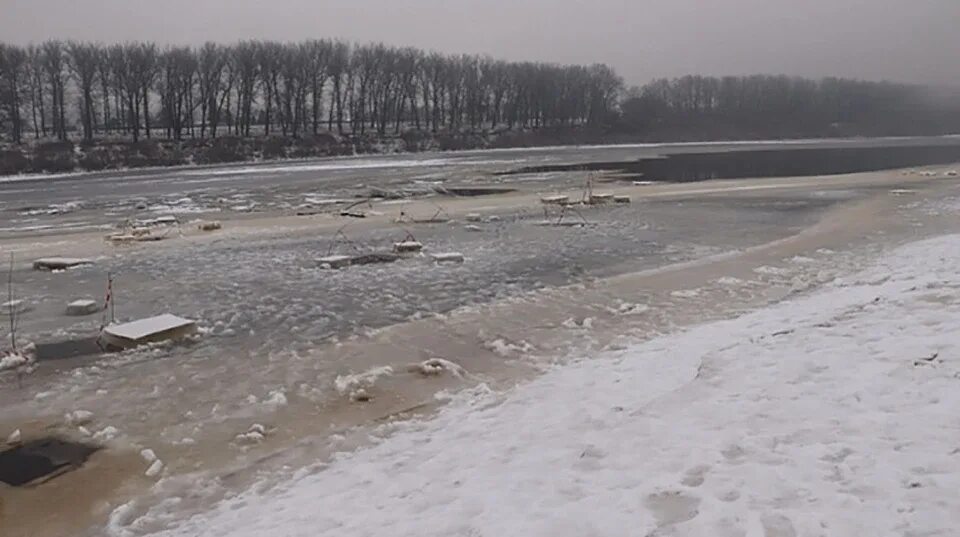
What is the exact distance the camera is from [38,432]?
8.34m

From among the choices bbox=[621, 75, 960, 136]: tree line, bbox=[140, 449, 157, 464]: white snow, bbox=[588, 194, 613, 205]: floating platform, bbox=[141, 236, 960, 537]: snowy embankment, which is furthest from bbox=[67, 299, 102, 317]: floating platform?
bbox=[621, 75, 960, 136]: tree line

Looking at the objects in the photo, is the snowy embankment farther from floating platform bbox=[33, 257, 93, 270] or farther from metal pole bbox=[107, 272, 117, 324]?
floating platform bbox=[33, 257, 93, 270]

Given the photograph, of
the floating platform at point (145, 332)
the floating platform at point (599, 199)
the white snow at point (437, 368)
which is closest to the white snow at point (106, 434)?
the floating platform at point (145, 332)

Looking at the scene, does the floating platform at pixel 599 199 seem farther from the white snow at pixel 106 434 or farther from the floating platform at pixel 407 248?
the white snow at pixel 106 434

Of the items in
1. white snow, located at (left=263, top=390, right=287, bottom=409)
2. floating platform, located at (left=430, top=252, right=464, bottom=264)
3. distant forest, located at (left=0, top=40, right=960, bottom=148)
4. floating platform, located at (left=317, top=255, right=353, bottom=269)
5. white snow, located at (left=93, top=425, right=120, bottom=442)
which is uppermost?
distant forest, located at (left=0, top=40, right=960, bottom=148)

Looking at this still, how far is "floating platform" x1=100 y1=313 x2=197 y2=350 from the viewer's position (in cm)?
1152

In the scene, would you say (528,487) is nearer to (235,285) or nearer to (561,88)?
(235,285)

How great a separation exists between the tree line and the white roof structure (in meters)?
107

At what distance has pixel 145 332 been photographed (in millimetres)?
11680

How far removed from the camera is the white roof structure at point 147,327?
1159cm

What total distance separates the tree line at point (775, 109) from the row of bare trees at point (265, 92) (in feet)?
49.1

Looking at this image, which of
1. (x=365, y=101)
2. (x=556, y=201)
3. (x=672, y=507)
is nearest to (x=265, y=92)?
(x=365, y=101)

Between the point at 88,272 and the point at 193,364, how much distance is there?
30.0 ft

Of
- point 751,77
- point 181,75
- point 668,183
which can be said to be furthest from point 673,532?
point 751,77
